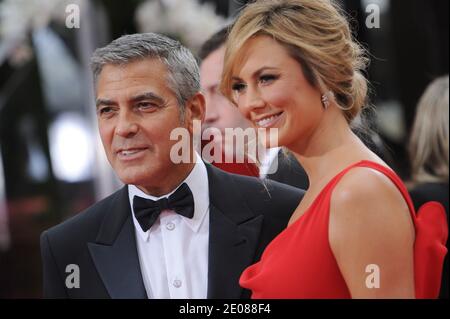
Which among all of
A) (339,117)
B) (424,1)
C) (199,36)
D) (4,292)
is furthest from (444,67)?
(4,292)

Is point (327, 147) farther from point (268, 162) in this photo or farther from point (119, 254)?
point (119, 254)

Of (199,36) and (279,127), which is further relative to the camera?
(199,36)

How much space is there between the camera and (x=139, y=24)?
1469 millimetres

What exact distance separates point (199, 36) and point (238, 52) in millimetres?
367

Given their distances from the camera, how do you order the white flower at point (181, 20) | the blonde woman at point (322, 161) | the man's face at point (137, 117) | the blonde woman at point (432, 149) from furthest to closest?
the blonde woman at point (432, 149), the white flower at point (181, 20), the man's face at point (137, 117), the blonde woman at point (322, 161)

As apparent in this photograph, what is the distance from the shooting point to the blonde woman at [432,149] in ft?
6.22

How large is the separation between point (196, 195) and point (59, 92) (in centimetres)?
75

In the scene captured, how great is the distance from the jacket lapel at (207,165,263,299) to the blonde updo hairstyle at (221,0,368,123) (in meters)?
0.22

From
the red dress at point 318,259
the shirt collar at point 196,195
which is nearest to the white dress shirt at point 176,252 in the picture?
the shirt collar at point 196,195

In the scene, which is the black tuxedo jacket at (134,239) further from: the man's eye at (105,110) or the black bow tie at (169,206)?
the man's eye at (105,110)

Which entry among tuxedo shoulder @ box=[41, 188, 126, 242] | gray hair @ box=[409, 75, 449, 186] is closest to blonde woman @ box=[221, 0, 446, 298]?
tuxedo shoulder @ box=[41, 188, 126, 242]

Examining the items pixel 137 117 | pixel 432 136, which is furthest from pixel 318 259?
pixel 432 136

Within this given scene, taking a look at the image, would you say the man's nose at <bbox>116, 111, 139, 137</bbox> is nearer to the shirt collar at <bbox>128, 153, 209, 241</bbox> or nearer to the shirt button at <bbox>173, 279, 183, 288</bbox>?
the shirt collar at <bbox>128, 153, 209, 241</bbox>

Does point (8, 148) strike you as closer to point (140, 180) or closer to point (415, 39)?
point (140, 180)
